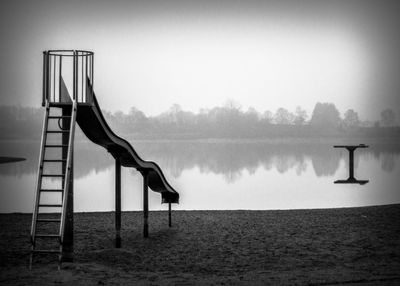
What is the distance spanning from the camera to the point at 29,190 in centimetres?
2541

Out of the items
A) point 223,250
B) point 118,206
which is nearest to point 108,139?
point 118,206

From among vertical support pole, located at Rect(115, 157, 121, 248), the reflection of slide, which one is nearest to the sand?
vertical support pole, located at Rect(115, 157, 121, 248)

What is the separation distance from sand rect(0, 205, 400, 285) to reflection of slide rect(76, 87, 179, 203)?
1.07m

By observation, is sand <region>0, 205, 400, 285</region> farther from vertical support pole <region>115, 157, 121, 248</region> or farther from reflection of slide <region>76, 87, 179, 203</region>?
reflection of slide <region>76, 87, 179, 203</region>

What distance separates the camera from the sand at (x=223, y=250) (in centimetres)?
848

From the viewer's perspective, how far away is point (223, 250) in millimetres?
10742

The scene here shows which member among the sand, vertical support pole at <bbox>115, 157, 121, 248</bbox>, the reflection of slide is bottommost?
the sand

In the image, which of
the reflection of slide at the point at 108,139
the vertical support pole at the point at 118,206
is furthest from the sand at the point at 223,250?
the reflection of slide at the point at 108,139

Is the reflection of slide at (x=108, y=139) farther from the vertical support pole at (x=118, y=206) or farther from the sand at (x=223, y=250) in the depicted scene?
the sand at (x=223, y=250)

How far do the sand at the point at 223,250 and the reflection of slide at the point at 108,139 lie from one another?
1.07 meters

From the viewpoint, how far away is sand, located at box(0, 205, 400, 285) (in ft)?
27.8

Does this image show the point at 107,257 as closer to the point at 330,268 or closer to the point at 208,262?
the point at 208,262

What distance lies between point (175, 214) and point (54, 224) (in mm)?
2600

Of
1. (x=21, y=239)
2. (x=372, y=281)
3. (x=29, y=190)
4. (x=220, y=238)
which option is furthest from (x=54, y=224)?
(x=29, y=190)
